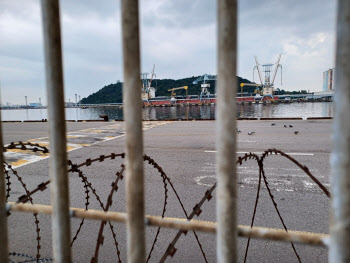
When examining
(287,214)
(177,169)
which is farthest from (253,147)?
(287,214)

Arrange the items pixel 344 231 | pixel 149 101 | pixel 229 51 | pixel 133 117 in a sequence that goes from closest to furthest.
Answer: pixel 344 231 < pixel 229 51 < pixel 133 117 < pixel 149 101

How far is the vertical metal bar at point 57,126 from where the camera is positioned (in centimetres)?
108

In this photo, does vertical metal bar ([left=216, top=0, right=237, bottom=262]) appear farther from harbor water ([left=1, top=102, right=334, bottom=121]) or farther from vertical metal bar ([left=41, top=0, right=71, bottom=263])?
harbor water ([left=1, top=102, right=334, bottom=121])

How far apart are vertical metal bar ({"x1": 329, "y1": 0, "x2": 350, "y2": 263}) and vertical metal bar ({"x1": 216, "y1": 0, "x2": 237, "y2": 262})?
321mm

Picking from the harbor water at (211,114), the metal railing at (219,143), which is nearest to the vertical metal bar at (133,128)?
the metal railing at (219,143)

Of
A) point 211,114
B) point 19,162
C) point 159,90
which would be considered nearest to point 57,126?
point 19,162

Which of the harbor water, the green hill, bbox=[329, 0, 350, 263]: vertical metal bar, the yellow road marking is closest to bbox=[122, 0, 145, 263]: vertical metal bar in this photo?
bbox=[329, 0, 350, 263]: vertical metal bar

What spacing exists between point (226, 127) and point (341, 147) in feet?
1.21

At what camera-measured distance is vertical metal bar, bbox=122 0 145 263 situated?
1.02m

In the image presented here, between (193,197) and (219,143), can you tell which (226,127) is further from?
(193,197)

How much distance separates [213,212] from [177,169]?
2.91 metres

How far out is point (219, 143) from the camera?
101cm

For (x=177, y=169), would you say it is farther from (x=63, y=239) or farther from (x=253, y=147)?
(x=63, y=239)

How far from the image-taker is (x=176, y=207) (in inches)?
198
